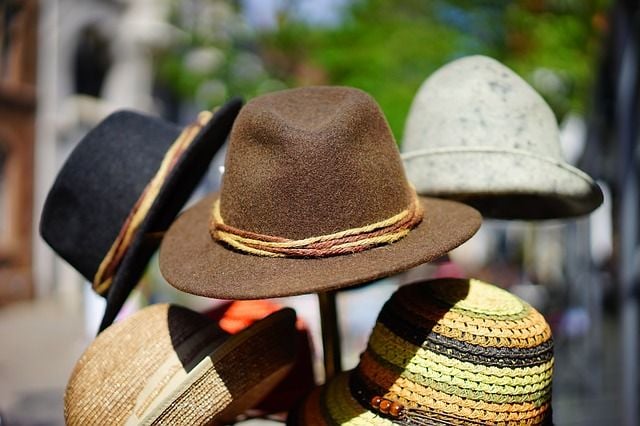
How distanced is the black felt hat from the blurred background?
1.21 m

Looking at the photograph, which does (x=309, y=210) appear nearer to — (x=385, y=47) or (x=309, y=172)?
(x=309, y=172)

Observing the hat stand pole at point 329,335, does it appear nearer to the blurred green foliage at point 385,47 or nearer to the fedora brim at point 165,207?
the fedora brim at point 165,207

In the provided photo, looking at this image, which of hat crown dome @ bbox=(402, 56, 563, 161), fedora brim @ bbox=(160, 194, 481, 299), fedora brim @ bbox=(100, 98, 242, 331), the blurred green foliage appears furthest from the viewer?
the blurred green foliage

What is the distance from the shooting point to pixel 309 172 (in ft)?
3.48

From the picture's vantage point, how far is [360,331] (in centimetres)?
508

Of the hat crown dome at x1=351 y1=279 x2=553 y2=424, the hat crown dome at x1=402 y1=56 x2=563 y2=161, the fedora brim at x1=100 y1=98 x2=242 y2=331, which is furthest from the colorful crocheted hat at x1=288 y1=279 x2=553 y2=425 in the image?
the fedora brim at x1=100 y1=98 x2=242 y2=331

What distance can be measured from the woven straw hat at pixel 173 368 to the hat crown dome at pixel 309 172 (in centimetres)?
24

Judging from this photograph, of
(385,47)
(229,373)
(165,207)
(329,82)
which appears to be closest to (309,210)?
(229,373)

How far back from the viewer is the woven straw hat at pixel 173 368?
1103 millimetres

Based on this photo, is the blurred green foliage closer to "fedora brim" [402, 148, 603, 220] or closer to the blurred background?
the blurred background

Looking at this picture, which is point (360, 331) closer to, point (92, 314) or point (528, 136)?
point (92, 314)

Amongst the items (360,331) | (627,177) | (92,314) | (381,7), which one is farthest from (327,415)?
(381,7)

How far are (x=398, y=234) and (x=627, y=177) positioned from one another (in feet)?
6.81

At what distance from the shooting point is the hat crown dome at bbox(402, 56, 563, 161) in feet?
4.56
